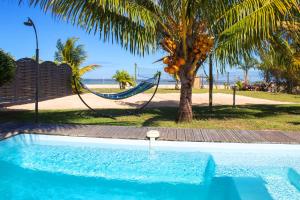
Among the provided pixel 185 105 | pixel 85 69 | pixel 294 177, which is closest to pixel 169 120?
pixel 185 105

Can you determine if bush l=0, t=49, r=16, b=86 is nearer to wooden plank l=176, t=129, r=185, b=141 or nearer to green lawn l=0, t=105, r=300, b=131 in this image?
green lawn l=0, t=105, r=300, b=131

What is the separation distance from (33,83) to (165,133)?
34.4 feet

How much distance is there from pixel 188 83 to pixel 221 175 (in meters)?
4.04

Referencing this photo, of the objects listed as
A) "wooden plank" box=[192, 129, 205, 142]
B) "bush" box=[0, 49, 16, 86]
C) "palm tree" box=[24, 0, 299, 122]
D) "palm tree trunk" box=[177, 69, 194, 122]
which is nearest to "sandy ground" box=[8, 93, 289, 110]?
"bush" box=[0, 49, 16, 86]

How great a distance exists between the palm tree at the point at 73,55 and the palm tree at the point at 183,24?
1252 centimetres

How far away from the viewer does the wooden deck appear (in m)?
7.24

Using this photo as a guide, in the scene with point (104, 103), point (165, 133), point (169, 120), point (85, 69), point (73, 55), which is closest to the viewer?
point (165, 133)

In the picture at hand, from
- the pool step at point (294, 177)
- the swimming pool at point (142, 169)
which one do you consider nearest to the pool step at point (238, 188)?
the swimming pool at point (142, 169)

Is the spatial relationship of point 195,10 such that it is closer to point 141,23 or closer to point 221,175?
point 141,23

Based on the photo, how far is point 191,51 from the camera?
9273 mm

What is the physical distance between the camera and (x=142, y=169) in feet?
20.5

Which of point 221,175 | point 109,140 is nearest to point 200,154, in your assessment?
point 221,175

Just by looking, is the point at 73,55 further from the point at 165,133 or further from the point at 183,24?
the point at 165,133

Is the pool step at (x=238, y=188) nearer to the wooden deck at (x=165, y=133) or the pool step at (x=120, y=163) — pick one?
the pool step at (x=120, y=163)
